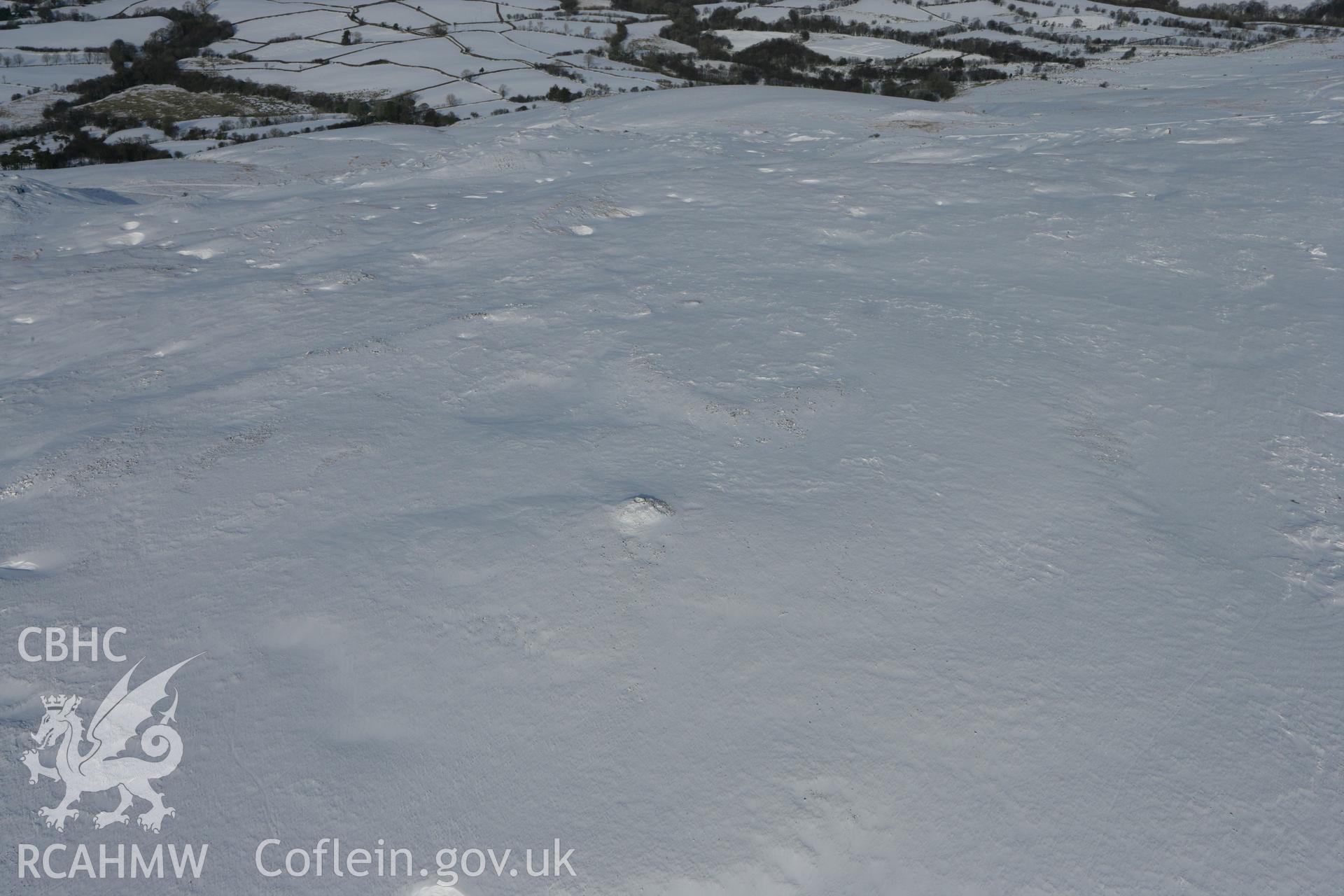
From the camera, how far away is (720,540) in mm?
2428

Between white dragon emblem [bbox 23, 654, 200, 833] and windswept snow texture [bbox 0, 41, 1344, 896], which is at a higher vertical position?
windswept snow texture [bbox 0, 41, 1344, 896]

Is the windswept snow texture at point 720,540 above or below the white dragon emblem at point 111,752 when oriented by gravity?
above

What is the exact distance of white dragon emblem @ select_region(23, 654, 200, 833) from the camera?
1.76m

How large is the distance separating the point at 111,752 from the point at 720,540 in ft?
5.26

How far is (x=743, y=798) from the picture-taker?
1754mm

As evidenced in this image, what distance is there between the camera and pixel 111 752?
184 cm

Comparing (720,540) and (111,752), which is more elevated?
(720,540)

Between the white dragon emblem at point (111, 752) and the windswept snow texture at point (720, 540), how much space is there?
4cm

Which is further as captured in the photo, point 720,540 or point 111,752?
point 720,540

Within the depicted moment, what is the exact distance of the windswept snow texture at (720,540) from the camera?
1735 mm

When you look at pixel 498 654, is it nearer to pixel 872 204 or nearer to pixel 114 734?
pixel 114 734

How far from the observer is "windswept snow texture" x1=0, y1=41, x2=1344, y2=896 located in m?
1.74

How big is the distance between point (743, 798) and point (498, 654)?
72 cm

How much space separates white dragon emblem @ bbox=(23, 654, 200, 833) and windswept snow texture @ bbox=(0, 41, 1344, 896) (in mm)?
39
